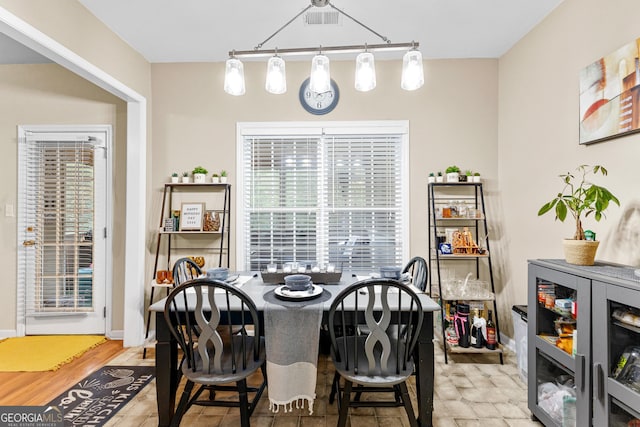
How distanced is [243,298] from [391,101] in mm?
2545

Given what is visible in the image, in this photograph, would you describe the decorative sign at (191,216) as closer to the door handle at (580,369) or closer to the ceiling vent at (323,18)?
the ceiling vent at (323,18)

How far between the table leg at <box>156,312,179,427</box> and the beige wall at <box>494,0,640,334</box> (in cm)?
272

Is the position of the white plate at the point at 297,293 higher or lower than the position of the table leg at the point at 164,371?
higher

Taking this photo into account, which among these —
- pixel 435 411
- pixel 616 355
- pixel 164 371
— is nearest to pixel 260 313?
pixel 164 371

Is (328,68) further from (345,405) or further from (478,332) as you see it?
(478,332)

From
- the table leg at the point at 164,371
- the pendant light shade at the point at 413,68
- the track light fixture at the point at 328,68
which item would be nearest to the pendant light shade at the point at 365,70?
the track light fixture at the point at 328,68

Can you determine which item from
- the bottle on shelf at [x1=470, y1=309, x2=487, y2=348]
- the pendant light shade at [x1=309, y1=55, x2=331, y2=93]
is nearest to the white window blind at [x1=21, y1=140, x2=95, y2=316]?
the pendant light shade at [x1=309, y1=55, x2=331, y2=93]

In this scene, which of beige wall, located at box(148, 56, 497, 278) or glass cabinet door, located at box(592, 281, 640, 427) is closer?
glass cabinet door, located at box(592, 281, 640, 427)

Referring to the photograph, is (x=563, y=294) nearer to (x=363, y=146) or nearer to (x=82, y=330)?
(x=363, y=146)

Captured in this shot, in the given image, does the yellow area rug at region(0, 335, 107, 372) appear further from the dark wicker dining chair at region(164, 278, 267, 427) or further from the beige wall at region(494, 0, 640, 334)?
the beige wall at region(494, 0, 640, 334)

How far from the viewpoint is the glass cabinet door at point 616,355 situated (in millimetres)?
1331

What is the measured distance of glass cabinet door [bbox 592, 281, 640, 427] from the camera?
1.33 meters

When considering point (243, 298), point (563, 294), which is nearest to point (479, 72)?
point (563, 294)

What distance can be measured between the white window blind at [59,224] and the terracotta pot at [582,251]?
405cm
